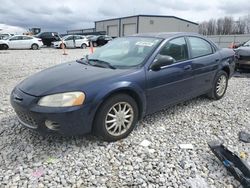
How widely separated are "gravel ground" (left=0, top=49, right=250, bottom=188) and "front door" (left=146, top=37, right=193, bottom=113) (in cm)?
41

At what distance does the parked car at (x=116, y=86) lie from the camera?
2982mm

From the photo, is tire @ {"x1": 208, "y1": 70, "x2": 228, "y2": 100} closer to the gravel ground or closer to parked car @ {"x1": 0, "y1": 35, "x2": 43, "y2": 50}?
the gravel ground

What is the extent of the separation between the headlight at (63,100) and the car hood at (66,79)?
66mm

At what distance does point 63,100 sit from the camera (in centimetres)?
296

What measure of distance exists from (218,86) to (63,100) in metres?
3.55

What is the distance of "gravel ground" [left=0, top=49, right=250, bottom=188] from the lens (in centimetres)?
266

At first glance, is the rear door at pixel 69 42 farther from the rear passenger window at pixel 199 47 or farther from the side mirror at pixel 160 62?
the side mirror at pixel 160 62

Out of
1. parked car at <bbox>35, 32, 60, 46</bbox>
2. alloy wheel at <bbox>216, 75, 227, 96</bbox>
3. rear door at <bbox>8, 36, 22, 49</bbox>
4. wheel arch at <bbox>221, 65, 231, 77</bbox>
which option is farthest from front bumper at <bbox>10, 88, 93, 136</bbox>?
parked car at <bbox>35, 32, 60, 46</bbox>

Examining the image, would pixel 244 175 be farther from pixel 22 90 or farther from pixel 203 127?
pixel 22 90

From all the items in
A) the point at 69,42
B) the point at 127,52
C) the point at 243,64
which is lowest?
the point at 243,64

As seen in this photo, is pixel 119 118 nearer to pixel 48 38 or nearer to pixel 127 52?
pixel 127 52

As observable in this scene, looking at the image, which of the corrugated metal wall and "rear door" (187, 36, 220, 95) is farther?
the corrugated metal wall

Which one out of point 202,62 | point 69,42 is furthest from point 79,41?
point 202,62

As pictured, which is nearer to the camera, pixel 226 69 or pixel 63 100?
pixel 63 100
